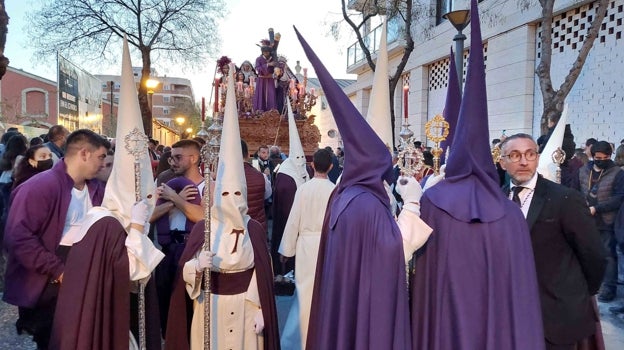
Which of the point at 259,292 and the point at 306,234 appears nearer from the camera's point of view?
the point at 259,292

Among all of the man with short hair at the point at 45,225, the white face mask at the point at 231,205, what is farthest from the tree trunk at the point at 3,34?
the white face mask at the point at 231,205

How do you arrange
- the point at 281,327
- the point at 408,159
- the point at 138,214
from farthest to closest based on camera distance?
the point at 281,327
the point at 408,159
the point at 138,214

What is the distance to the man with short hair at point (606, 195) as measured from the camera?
6.79 m

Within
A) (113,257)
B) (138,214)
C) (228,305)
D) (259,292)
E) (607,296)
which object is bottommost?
(607,296)

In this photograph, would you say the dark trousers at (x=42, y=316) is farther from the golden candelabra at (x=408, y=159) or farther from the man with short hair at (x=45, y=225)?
the golden candelabra at (x=408, y=159)

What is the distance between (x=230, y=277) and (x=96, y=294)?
954mm

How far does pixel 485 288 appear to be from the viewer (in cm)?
295

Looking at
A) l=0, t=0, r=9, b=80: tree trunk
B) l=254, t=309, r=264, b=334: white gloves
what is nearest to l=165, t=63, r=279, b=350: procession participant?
l=254, t=309, r=264, b=334: white gloves

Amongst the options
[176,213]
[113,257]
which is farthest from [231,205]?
[176,213]

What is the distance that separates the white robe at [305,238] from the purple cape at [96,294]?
2305 mm

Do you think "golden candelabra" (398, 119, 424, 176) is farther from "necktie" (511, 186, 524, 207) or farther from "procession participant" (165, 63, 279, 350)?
"procession participant" (165, 63, 279, 350)

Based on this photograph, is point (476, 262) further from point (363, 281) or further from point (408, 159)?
point (408, 159)

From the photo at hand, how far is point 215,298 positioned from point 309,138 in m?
10.9

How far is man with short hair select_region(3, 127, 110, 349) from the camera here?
353cm
